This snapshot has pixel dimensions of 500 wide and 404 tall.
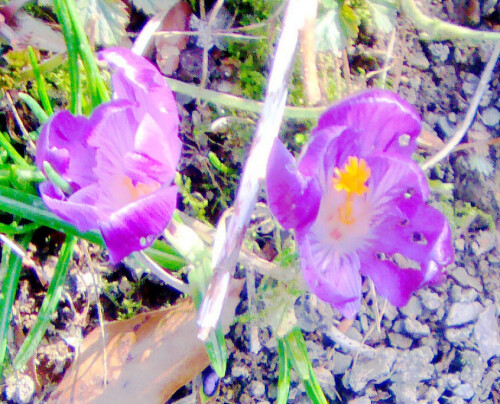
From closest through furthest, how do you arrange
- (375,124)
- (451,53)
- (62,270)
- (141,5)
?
(375,124)
(62,270)
(141,5)
(451,53)

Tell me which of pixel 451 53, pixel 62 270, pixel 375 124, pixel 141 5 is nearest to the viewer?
pixel 375 124

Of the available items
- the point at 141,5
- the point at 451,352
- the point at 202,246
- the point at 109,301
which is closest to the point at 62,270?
the point at 109,301

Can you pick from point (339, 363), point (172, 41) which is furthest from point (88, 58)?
point (339, 363)

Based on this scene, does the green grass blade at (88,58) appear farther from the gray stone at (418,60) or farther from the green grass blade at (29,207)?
the gray stone at (418,60)

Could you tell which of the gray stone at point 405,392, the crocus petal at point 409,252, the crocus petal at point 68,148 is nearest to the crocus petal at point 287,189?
the crocus petal at point 409,252

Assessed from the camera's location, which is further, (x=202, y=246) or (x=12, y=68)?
(x=12, y=68)

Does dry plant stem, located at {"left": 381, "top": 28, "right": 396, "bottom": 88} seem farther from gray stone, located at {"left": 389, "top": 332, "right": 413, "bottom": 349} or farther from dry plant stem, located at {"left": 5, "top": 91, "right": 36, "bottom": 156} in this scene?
dry plant stem, located at {"left": 5, "top": 91, "right": 36, "bottom": 156}

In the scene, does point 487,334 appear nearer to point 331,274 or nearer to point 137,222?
point 331,274

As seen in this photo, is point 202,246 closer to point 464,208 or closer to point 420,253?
point 420,253
